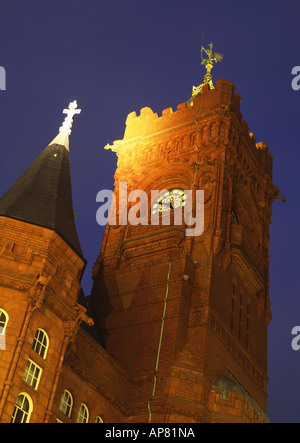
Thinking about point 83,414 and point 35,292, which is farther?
point 83,414

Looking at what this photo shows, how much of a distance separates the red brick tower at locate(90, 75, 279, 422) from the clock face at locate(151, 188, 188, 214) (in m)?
0.56

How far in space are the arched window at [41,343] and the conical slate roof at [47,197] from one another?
189 inches

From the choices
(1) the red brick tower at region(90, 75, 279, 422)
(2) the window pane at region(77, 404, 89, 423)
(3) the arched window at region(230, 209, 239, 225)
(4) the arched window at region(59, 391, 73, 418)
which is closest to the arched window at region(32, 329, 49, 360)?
(4) the arched window at region(59, 391, 73, 418)

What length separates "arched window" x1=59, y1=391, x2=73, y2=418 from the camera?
3311 cm

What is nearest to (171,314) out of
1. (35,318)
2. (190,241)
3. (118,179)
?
(190,241)

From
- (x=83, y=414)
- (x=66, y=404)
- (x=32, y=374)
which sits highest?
(x=83, y=414)

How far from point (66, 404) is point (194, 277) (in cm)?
1205

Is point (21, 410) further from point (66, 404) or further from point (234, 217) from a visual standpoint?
point (234, 217)

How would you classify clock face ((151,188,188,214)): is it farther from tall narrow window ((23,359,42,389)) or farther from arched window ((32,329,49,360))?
tall narrow window ((23,359,42,389))

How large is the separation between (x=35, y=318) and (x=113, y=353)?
11.6 meters

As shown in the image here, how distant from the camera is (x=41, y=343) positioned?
3039 centimetres

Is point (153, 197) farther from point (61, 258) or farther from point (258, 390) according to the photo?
point (61, 258)

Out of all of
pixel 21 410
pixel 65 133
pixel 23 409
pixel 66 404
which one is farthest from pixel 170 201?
pixel 21 410

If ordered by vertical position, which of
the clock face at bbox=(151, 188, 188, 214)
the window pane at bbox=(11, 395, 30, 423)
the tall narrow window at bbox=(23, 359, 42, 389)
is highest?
the clock face at bbox=(151, 188, 188, 214)
